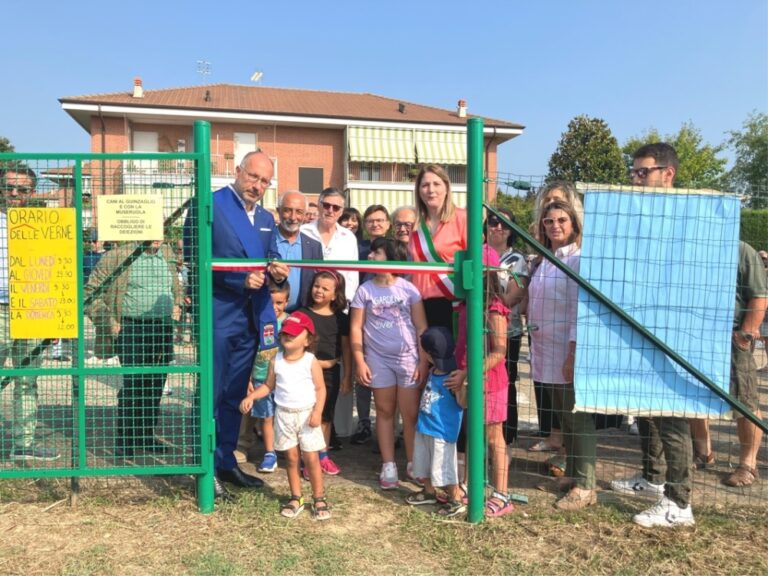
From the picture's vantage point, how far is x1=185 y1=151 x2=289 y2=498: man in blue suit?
12.4 ft

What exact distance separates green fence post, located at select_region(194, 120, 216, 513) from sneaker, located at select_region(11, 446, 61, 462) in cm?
117

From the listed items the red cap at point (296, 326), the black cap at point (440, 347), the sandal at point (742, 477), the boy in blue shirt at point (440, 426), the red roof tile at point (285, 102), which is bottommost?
the sandal at point (742, 477)

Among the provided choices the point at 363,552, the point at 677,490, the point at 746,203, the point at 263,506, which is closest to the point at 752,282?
the point at 746,203

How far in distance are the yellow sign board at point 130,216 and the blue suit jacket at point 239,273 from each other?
0.35m

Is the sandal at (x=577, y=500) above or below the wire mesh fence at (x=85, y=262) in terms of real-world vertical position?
below

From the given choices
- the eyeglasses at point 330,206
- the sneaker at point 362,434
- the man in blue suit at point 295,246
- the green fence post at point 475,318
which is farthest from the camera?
the sneaker at point 362,434

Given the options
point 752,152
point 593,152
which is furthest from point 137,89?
point 752,152

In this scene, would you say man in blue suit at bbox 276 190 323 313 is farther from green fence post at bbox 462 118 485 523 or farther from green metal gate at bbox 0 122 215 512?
green fence post at bbox 462 118 485 523

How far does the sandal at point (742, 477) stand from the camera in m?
4.13

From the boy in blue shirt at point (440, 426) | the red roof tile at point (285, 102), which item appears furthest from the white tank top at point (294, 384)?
the red roof tile at point (285, 102)

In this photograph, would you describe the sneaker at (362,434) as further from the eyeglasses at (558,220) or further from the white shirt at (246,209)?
the eyeglasses at (558,220)

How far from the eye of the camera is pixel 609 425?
4727mm

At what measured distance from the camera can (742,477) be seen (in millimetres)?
4145

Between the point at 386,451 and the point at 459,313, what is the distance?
1.17m
